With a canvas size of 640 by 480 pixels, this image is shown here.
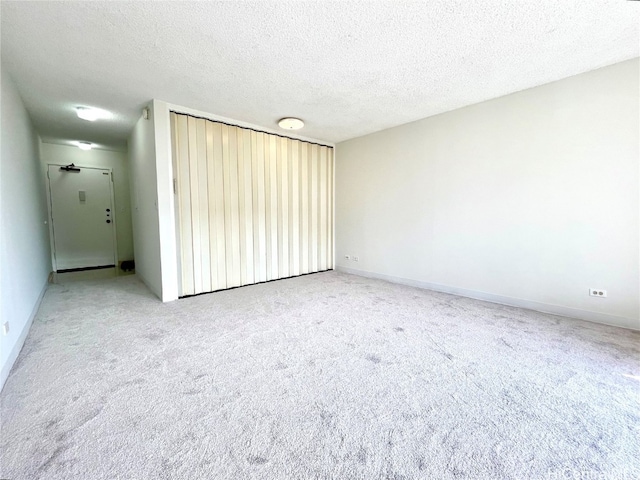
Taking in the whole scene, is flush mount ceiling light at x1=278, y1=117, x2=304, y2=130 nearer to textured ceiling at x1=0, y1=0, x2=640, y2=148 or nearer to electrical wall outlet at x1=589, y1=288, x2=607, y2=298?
textured ceiling at x1=0, y1=0, x2=640, y2=148

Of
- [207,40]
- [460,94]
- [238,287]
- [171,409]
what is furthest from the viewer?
[238,287]

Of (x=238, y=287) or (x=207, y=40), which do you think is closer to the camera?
(x=207, y=40)

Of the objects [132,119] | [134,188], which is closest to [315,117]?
[132,119]

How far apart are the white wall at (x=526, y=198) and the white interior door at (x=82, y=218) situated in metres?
5.92

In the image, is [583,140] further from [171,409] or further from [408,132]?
[171,409]

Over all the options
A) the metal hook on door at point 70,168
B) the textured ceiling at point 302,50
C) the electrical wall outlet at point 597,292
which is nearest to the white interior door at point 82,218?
the metal hook on door at point 70,168

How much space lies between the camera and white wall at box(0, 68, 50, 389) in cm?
213

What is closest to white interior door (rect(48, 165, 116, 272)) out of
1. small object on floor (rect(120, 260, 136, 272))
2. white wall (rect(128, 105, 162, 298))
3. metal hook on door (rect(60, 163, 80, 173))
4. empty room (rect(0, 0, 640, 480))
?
metal hook on door (rect(60, 163, 80, 173))

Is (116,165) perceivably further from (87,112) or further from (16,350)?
(16,350)

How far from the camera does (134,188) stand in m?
5.03

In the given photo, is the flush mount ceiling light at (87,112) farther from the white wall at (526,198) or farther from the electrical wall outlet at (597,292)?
the electrical wall outlet at (597,292)

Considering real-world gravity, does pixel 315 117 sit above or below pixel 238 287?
above

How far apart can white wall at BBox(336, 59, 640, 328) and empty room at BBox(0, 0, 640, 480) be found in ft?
0.07

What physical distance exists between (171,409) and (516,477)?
5.85ft
